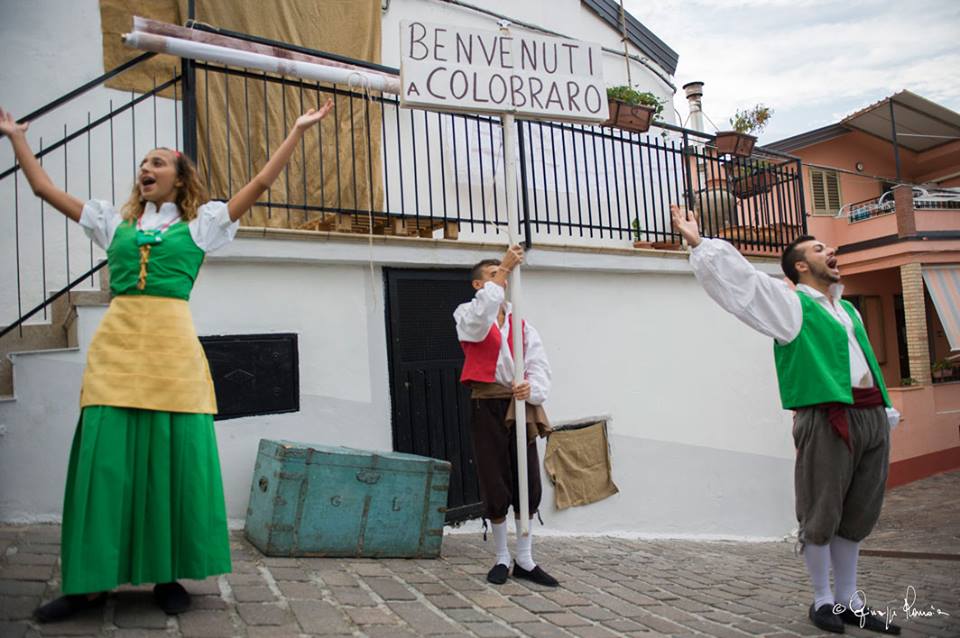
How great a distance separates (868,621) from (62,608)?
354 centimetres

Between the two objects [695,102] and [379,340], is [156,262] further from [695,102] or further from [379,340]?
[695,102]

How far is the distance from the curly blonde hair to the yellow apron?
0.39 metres

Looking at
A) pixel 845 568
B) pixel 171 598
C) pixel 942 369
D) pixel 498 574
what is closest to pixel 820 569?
pixel 845 568

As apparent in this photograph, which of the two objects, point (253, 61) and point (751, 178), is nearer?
point (253, 61)

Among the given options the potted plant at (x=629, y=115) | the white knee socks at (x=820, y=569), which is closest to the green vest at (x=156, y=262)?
the white knee socks at (x=820, y=569)

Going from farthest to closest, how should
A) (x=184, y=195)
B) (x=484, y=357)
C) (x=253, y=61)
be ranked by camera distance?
(x=253, y=61)
(x=484, y=357)
(x=184, y=195)

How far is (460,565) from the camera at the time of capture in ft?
14.8

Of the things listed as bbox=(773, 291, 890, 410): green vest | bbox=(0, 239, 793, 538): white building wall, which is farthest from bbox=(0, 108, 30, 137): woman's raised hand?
bbox=(773, 291, 890, 410): green vest

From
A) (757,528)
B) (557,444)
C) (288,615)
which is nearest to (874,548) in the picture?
(757,528)

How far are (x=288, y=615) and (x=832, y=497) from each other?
8.23 ft

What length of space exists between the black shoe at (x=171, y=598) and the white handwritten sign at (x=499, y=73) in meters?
2.70

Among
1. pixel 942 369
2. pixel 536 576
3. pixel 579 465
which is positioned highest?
pixel 942 369

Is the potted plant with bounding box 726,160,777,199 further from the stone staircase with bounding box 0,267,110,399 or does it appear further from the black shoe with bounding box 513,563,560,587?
the stone staircase with bounding box 0,267,110,399

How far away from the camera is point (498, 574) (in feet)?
13.4
